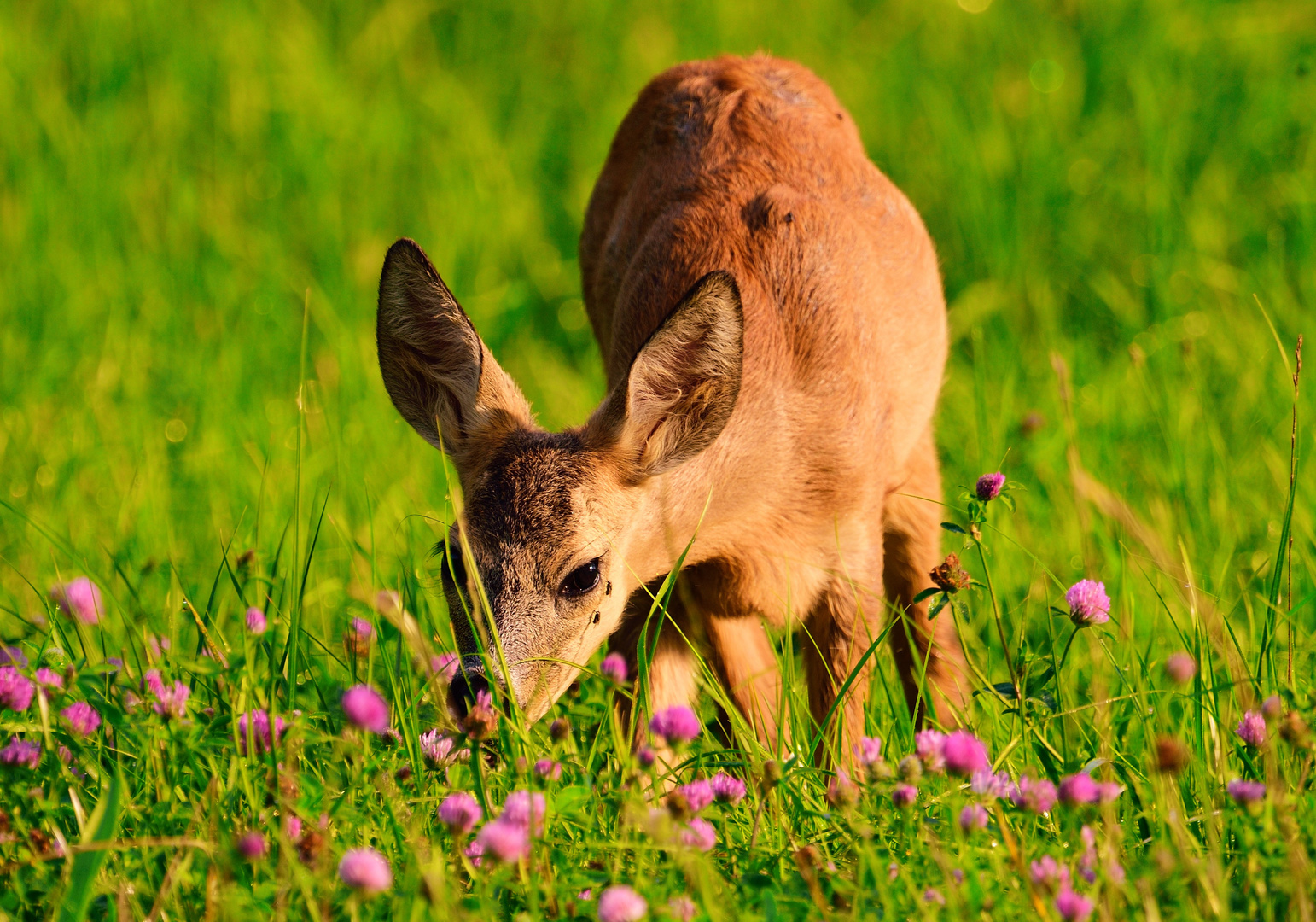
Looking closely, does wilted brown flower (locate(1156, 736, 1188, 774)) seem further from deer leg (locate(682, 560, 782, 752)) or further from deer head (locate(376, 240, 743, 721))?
deer leg (locate(682, 560, 782, 752))

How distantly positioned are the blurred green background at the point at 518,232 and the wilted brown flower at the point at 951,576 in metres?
1.19

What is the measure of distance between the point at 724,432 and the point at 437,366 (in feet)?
2.56

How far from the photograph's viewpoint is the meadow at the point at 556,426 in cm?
230

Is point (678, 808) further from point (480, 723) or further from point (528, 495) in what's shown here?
point (528, 495)

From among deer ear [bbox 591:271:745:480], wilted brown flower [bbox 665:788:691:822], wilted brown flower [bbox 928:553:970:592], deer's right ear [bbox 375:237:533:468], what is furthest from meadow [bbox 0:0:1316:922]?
deer ear [bbox 591:271:745:480]

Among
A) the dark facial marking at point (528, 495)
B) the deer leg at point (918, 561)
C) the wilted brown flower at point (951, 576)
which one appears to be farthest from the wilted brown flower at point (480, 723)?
the deer leg at point (918, 561)

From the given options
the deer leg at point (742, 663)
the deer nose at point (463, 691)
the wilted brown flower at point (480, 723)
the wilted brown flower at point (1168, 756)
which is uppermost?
the wilted brown flower at point (1168, 756)

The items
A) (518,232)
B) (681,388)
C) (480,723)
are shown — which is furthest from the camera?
(518,232)

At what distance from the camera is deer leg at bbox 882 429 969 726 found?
13.9ft

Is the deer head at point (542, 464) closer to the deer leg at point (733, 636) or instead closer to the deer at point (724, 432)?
the deer at point (724, 432)

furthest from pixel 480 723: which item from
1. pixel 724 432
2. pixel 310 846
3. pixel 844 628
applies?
pixel 844 628

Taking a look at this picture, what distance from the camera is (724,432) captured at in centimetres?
360

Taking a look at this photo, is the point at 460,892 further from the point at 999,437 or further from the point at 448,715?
the point at 999,437

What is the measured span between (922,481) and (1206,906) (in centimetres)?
233
